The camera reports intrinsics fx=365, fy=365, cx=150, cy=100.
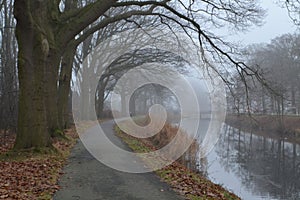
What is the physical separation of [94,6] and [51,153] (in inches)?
216

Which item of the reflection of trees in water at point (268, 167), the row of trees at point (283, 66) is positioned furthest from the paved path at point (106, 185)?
the row of trees at point (283, 66)

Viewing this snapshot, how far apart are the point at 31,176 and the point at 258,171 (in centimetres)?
1215

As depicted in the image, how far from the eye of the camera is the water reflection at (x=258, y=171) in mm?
13551

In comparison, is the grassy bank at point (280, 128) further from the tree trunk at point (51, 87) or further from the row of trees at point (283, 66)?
the tree trunk at point (51, 87)

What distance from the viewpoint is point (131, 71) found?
136 feet

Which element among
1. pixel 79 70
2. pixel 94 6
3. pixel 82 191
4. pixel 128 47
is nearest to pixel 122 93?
pixel 79 70

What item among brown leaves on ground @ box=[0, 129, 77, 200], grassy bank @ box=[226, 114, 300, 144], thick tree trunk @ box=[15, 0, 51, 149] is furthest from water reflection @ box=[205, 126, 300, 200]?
grassy bank @ box=[226, 114, 300, 144]

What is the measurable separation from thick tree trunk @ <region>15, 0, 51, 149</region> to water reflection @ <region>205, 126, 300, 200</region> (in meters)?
7.01

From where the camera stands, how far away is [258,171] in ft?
57.4

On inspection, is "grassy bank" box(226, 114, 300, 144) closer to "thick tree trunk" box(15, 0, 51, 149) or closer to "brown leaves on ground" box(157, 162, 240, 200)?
"brown leaves on ground" box(157, 162, 240, 200)

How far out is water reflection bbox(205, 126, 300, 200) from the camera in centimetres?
1355

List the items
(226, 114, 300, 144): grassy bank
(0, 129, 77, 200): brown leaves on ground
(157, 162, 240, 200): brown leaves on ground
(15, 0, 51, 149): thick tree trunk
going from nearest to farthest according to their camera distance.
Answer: (0, 129, 77, 200): brown leaves on ground
(157, 162, 240, 200): brown leaves on ground
(15, 0, 51, 149): thick tree trunk
(226, 114, 300, 144): grassy bank

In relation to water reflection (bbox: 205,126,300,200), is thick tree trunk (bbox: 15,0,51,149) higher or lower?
higher

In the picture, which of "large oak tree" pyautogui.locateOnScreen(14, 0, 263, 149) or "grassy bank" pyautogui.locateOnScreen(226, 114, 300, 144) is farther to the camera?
"grassy bank" pyautogui.locateOnScreen(226, 114, 300, 144)
